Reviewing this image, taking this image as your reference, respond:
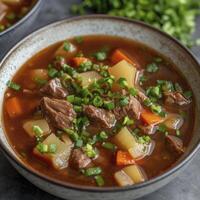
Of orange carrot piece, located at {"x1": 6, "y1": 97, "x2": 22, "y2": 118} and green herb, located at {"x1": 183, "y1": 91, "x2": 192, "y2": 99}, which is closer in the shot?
orange carrot piece, located at {"x1": 6, "y1": 97, "x2": 22, "y2": 118}

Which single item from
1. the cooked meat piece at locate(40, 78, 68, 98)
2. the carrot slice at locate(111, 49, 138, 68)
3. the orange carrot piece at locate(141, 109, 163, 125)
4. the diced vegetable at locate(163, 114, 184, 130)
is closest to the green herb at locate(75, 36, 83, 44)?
the carrot slice at locate(111, 49, 138, 68)

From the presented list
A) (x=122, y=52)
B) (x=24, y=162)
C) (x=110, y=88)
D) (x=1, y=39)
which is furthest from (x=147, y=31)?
(x=24, y=162)

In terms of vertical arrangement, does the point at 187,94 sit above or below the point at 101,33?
below

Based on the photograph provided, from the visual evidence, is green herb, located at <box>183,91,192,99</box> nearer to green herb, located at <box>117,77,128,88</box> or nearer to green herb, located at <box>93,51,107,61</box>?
green herb, located at <box>117,77,128,88</box>

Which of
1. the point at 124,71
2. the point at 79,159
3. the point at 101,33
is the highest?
the point at 101,33

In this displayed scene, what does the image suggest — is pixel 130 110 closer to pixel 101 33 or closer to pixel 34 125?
pixel 34 125

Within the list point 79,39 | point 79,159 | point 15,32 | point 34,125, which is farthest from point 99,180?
point 15,32

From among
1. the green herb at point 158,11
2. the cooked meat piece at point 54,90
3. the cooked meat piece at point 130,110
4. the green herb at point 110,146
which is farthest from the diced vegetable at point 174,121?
the green herb at point 158,11

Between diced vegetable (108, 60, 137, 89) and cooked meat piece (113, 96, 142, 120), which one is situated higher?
diced vegetable (108, 60, 137, 89)
